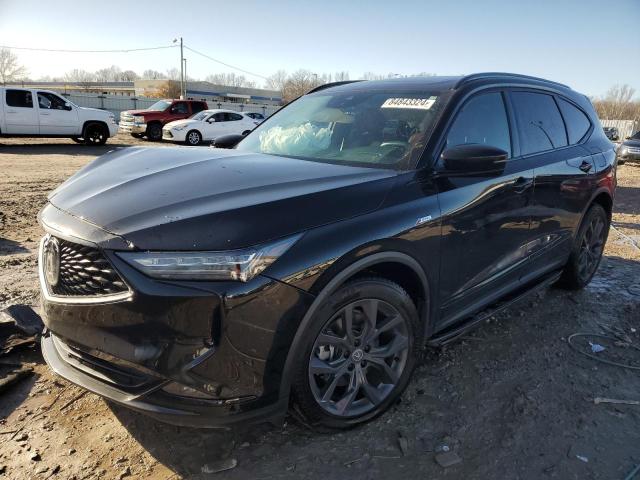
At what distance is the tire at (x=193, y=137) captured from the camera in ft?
65.5

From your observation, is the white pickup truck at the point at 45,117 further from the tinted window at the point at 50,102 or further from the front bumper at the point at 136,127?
the front bumper at the point at 136,127

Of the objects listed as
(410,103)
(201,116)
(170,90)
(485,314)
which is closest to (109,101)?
Answer: (201,116)

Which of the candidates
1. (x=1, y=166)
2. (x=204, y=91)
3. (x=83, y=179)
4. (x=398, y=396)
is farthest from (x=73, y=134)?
(x=204, y=91)

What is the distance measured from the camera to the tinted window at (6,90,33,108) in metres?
15.9

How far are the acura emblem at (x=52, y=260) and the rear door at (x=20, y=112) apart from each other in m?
16.4

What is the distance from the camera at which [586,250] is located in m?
4.76

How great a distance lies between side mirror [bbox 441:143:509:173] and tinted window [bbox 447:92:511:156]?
21 centimetres

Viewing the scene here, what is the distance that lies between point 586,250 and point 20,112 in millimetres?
17139

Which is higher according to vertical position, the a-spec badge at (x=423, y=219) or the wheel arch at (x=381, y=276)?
the a-spec badge at (x=423, y=219)

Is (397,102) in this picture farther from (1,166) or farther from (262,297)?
(1,166)

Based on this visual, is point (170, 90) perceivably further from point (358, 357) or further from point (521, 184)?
point (358, 357)

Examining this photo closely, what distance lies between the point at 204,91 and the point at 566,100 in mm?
76291

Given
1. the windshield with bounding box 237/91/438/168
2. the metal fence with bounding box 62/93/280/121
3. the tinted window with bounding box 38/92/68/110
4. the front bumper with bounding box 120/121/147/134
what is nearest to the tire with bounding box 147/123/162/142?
the front bumper with bounding box 120/121/147/134

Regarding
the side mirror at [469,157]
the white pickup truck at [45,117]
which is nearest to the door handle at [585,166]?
the side mirror at [469,157]
